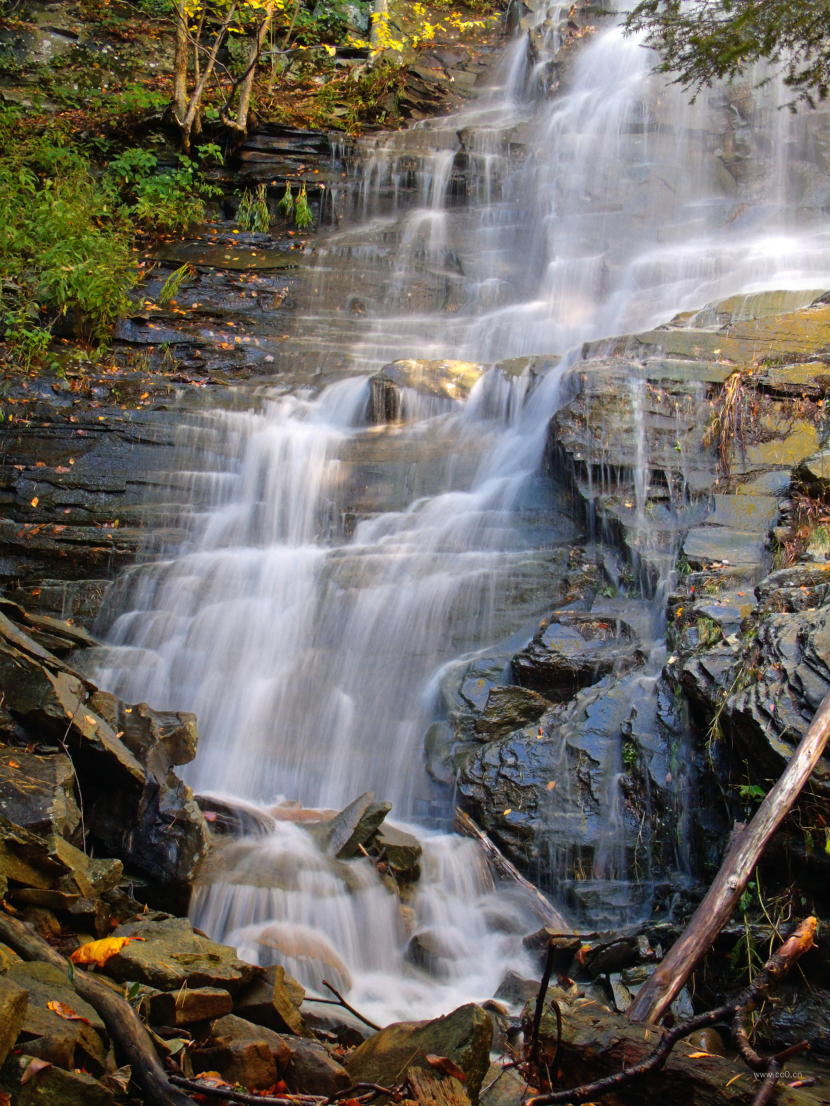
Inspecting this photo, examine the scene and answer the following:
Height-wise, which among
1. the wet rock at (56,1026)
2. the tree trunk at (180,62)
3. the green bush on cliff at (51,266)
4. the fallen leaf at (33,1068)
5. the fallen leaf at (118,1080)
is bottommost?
the fallen leaf at (118,1080)

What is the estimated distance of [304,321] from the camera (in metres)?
12.6


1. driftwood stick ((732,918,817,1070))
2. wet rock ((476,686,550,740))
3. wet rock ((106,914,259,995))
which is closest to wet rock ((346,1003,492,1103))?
wet rock ((106,914,259,995))

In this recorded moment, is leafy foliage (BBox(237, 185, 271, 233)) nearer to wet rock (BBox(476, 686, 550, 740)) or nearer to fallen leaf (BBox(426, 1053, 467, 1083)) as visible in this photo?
wet rock (BBox(476, 686, 550, 740))

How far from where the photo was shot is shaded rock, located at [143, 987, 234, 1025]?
270cm

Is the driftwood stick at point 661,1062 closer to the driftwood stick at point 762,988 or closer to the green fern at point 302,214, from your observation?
the driftwood stick at point 762,988

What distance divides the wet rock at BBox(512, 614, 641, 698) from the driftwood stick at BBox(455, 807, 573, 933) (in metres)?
1.18

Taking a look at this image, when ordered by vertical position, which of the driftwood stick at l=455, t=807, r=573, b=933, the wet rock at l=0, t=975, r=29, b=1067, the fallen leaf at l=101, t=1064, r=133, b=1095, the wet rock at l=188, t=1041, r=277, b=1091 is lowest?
the driftwood stick at l=455, t=807, r=573, b=933

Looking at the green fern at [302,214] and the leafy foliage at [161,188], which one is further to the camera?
the green fern at [302,214]

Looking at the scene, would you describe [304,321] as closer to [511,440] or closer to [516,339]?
[516,339]

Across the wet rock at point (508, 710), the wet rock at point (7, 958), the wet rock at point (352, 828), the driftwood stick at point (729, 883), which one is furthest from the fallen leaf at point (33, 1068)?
the wet rock at point (508, 710)

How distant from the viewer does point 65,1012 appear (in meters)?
2.26

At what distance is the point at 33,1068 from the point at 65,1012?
0.32 metres

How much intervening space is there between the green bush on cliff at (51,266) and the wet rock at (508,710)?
7.50 meters

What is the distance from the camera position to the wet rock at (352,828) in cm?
469
